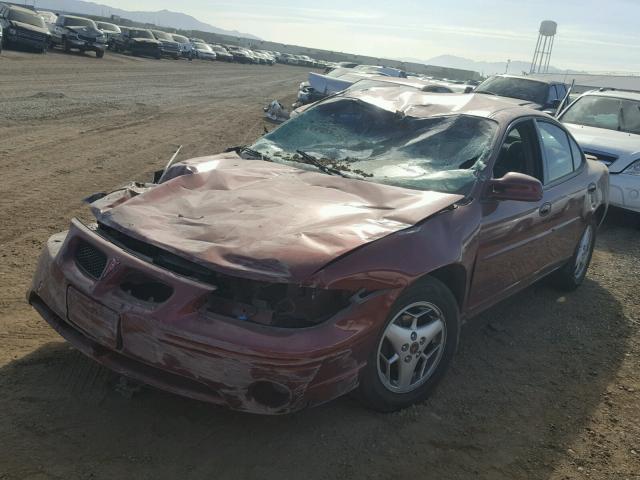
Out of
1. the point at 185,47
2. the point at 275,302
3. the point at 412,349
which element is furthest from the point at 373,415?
the point at 185,47

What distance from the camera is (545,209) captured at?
4.49m

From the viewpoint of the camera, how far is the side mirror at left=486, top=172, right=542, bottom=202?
147 inches

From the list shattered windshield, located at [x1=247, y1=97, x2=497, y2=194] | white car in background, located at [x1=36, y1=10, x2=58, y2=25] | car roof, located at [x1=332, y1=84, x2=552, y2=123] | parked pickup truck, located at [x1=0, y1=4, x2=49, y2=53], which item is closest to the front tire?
shattered windshield, located at [x1=247, y1=97, x2=497, y2=194]

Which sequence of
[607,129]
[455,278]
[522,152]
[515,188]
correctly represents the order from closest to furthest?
[455,278] → [515,188] → [522,152] → [607,129]

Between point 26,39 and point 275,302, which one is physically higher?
point 275,302

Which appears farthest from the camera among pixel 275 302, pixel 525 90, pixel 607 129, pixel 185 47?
pixel 185 47

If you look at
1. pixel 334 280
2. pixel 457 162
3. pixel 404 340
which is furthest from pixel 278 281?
pixel 457 162

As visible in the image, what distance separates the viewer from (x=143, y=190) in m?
3.62

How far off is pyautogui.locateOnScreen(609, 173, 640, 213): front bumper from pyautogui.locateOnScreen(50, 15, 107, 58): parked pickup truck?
26.6 m

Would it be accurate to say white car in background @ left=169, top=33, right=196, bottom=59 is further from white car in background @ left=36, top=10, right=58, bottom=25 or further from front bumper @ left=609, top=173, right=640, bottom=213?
front bumper @ left=609, top=173, right=640, bottom=213

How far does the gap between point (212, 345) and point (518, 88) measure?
13784 mm

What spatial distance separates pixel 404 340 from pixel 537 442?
3.00ft

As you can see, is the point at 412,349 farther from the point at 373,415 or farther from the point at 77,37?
the point at 77,37

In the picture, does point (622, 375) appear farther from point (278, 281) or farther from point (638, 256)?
point (638, 256)
